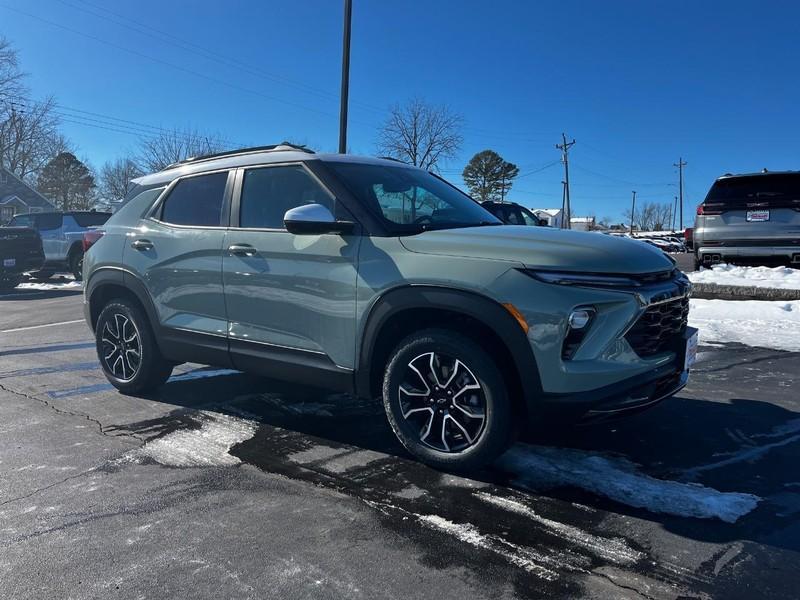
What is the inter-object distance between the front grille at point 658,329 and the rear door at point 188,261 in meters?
2.63

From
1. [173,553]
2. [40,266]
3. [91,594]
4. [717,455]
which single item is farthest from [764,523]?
[40,266]

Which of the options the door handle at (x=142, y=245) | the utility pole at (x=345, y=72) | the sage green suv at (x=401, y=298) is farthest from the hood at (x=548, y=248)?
the utility pole at (x=345, y=72)

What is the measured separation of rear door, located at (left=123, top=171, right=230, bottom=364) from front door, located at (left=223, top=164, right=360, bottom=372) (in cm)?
14

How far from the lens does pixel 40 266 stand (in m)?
15.4

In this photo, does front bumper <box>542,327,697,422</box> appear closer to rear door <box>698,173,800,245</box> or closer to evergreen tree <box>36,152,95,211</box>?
rear door <box>698,173,800,245</box>

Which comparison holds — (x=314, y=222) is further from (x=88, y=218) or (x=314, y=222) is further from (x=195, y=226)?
(x=88, y=218)

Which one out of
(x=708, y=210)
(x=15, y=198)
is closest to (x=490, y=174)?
(x=15, y=198)

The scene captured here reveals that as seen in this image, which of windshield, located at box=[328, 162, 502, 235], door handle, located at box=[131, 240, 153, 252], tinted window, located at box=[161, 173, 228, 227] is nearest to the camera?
windshield, located at box=[328, 162, 502, 235]

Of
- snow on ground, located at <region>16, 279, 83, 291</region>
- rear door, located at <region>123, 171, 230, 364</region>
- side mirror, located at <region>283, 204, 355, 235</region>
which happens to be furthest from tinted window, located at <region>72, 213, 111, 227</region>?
side mirror, located at <region>283, 204, 355, 235</region>

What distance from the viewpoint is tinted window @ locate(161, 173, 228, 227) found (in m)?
4.33

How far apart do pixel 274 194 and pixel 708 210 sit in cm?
792

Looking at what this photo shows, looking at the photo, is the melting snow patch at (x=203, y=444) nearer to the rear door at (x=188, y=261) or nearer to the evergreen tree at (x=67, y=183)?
the rear door at (x=188, y=261)

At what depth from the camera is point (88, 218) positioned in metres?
16.8

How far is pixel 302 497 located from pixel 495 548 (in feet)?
3.36
